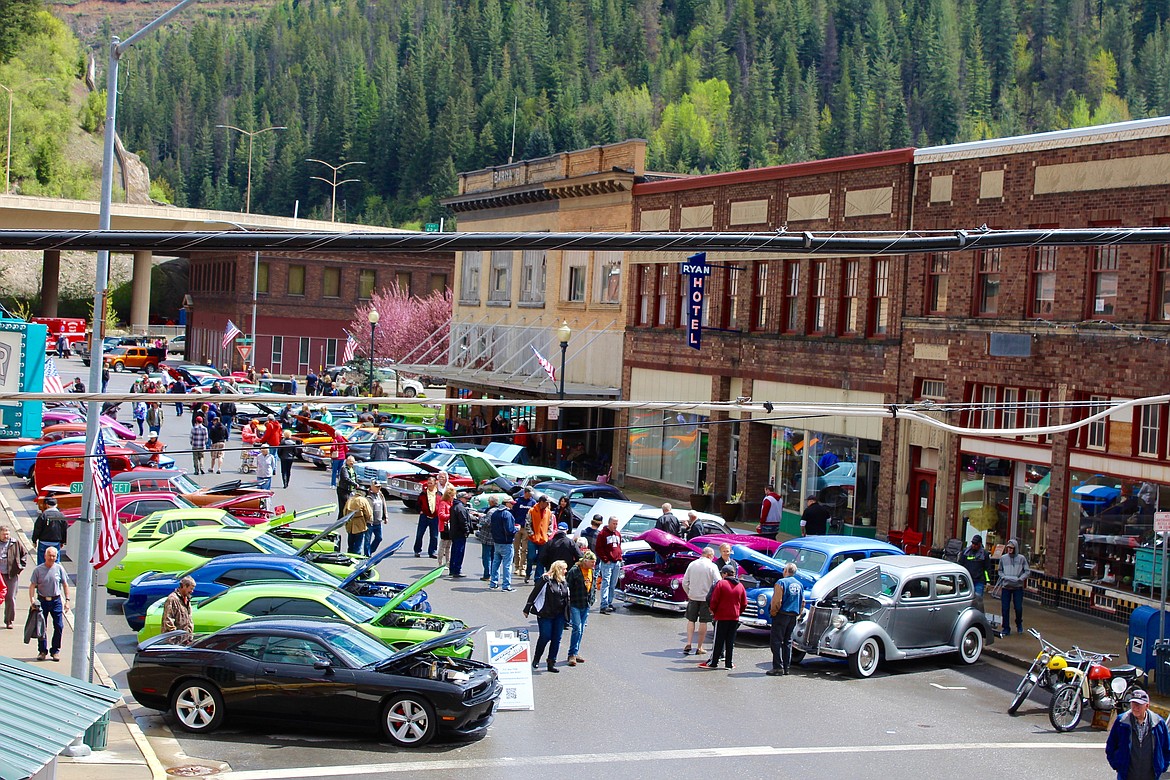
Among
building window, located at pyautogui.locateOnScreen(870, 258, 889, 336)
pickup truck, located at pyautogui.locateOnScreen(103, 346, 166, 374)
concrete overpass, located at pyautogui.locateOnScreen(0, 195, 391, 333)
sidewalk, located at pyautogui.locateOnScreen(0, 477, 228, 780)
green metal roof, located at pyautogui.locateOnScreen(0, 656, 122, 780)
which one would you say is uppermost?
concrete overpass, located at pyautogui.locateOnScreen(0, 195, 391, 333)

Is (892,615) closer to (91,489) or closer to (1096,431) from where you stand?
(1096,431)

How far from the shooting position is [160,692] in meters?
14.8

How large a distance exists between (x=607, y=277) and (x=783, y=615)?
79.3 feet

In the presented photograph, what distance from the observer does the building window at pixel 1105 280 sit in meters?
24.3

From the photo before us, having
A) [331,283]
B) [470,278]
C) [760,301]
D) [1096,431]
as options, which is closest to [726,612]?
[1096,431]

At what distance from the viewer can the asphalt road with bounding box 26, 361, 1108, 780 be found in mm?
13984

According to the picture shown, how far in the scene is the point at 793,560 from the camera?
71.9 ft

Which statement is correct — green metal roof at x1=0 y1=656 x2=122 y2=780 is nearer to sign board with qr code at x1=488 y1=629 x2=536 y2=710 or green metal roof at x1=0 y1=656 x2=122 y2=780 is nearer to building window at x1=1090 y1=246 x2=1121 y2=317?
sign board with qr code at x1=488 y1=629 x2=536 y2=710

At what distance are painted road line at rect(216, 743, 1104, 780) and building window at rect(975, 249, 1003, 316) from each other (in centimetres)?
1310

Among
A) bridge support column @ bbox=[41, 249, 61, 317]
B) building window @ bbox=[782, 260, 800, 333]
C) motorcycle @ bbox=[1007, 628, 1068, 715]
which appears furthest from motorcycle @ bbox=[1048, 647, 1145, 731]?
bridge support column @ bbox=[41, 249, 61, 317]

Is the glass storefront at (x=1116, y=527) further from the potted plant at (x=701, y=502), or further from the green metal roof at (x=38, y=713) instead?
the green metal roof at (x=38, y=713)

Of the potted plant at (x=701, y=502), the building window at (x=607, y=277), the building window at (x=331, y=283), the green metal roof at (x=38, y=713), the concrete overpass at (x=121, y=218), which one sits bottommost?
the potted plant at (x=701, y=502)

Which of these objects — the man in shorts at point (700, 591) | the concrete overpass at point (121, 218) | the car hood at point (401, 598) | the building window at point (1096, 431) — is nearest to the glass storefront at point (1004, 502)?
the building window at point (1096, 431)

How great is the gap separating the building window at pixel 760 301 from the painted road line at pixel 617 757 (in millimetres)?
19650
